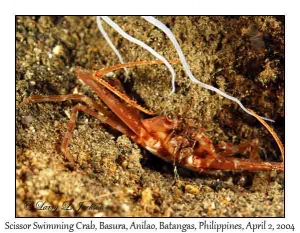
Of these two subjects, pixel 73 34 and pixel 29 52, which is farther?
pixel 73 34

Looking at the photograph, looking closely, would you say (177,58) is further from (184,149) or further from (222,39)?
(184,149)

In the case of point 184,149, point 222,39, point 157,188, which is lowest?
point 157,188

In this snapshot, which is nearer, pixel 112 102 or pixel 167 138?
pixel 112 102

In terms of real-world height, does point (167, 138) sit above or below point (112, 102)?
below
